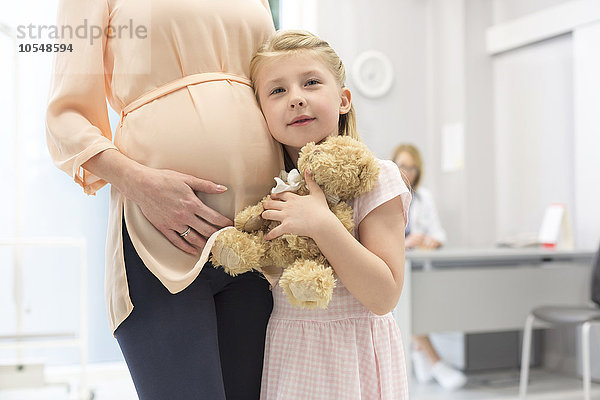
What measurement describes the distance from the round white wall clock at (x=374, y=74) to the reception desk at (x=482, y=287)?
1.84 meters

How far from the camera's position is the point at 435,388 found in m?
3.79

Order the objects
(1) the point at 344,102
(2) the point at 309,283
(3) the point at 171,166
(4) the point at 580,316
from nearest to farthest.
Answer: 1. (2) the point at 309,283
2. (3) the point at 171,166
3. (1) the point at 344,102
4. (4) the point at 580,316

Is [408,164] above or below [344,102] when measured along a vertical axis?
above

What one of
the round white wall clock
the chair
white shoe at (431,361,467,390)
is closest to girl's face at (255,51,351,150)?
the chair

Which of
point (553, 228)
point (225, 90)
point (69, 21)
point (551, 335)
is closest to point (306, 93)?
point (225, 90)

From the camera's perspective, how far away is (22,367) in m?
3.34

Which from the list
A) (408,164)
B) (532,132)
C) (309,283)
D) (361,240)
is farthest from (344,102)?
(532,132)

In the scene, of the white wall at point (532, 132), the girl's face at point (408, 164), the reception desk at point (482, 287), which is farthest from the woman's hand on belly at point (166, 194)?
the white wall at point (532, 132)

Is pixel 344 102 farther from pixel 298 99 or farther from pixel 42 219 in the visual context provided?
pixel 42 219

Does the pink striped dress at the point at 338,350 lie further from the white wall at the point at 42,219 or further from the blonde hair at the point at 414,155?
the blonde hair at the point at 414,155

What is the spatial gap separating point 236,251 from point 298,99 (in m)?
0.26

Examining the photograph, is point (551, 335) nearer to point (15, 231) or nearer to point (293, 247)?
point (15, 231)

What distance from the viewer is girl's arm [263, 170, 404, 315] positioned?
3.13 ft

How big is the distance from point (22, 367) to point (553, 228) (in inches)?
117
